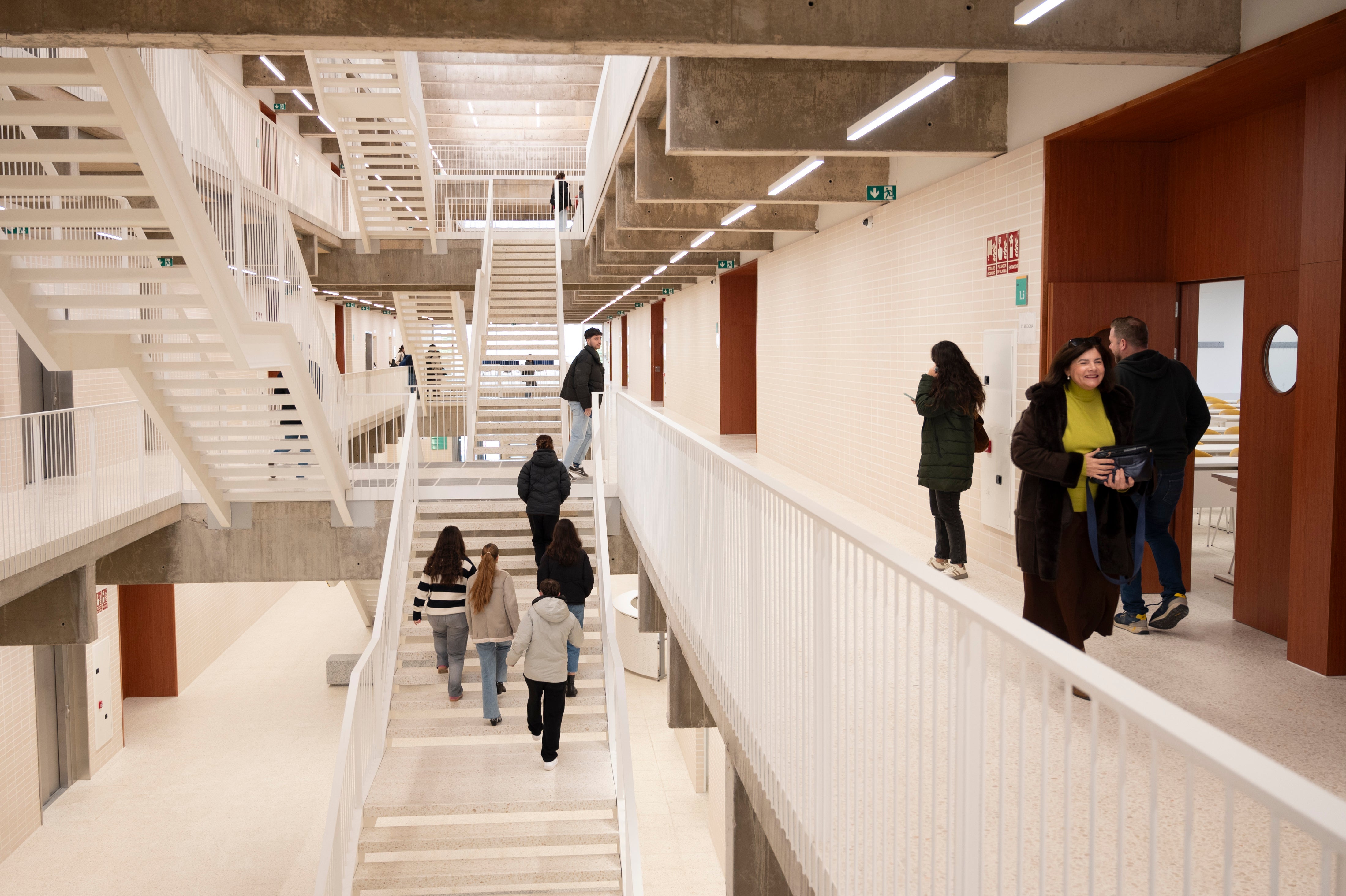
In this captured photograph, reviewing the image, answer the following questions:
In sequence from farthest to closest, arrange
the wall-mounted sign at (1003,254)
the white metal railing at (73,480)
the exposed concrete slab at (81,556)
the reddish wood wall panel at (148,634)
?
the reddish wood wall panel at (148,634) → the white metal railing at (73,480) → the exposed concrete slab at (81,556) → the wall-mounted sign at (1003,254)

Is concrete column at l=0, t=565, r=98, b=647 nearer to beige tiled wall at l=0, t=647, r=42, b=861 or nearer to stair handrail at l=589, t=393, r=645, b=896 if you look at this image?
beige tiled wall at l=0, t=647, r=42, b=861

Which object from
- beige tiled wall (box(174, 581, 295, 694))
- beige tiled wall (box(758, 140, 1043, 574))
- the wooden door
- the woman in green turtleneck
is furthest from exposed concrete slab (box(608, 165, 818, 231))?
beige tiled wall (box(174, 581, 295, 694))

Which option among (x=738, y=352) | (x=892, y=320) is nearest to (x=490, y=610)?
(x=892, y=320)

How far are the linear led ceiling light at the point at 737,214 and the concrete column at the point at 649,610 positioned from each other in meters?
3.93

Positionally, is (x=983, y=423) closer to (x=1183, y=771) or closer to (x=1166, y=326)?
(x=1166, y=326)

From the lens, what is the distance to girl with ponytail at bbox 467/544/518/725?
852 centimetres

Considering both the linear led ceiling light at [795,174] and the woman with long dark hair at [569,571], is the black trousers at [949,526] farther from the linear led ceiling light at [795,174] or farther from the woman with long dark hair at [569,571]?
the woman with long dark hair at [569,571]

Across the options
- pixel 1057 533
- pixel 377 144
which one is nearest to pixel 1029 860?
pixel 1057 533

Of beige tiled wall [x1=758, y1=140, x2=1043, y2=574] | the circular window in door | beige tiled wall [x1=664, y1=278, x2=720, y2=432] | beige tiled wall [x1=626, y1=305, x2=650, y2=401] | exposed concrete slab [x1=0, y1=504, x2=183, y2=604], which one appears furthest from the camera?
beige tiled wall [x1=626, y1=305, x2=650, y2=401]

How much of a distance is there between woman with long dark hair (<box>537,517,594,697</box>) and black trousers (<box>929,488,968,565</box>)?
3.20 meters

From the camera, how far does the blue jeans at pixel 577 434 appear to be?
1188 centimetres

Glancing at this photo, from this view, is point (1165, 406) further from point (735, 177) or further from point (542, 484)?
point (542, 484)

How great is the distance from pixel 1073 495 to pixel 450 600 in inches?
250

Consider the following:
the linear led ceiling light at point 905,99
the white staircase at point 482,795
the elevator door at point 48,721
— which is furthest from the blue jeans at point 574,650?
the elevator door at point 48,721
